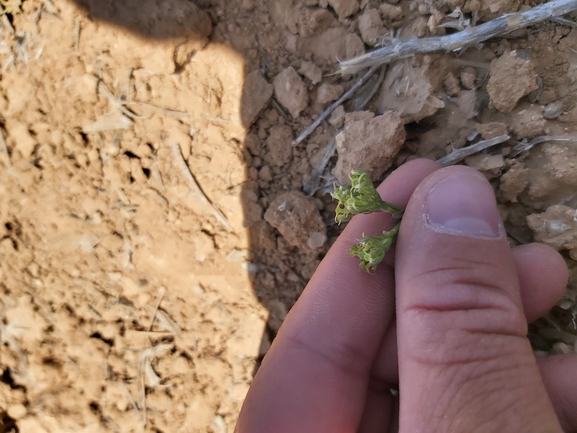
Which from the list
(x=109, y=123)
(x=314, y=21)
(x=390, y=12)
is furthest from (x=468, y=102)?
(x=109, y=123)

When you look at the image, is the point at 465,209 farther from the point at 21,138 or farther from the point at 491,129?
the point at 21,138

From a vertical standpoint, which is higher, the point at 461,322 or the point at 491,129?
the point at 491,129

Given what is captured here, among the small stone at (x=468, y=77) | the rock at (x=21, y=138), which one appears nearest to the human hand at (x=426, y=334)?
the small stone at (x=468, y=77)

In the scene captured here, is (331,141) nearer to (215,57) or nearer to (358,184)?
(358,184)

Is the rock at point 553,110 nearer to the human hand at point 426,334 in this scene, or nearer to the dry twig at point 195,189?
the human hand at point 426,334

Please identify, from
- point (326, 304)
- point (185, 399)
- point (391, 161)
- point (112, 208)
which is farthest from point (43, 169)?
point (391, 161)

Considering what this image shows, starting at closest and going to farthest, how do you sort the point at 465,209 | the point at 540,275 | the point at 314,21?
1. the point at 465,209
2. the point at 540,275
3. the point at 314,21
